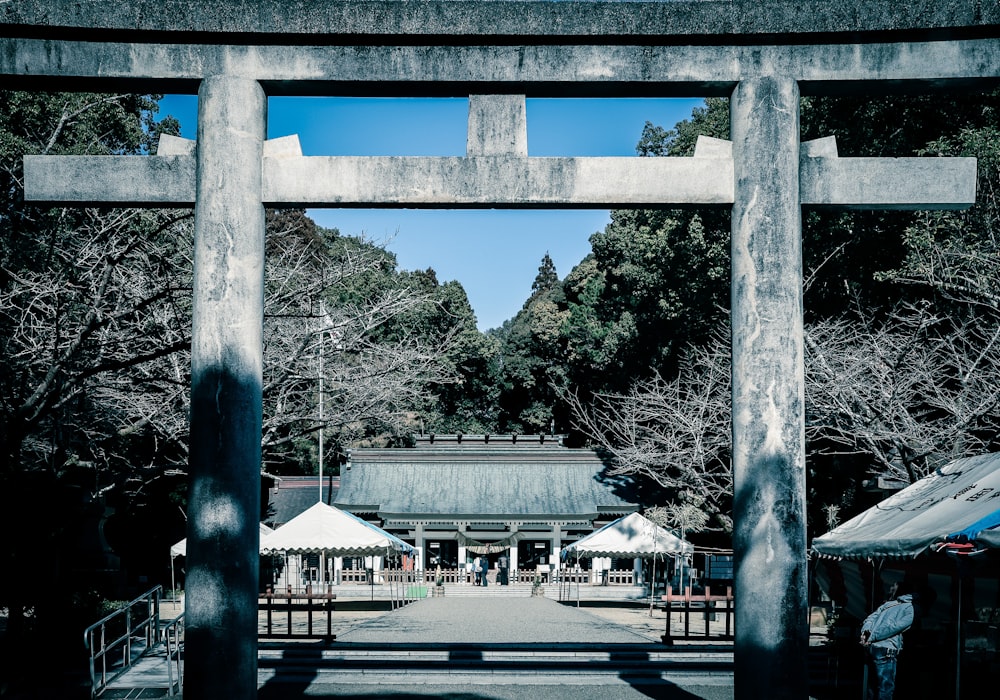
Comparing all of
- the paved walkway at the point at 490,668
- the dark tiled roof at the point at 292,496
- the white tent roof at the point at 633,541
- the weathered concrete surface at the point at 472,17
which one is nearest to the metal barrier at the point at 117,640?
the paved walkway at the point at 490,668

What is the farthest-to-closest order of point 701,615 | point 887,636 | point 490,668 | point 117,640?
point 701,615 < point 490,668 < point 117,640 < point 887,636

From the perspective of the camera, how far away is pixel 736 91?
6820mm

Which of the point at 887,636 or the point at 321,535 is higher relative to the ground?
the point at 887,636

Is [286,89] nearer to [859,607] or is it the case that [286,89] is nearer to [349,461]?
[859,607]

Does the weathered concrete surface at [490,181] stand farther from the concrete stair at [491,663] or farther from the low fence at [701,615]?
the low fence at [701,615]

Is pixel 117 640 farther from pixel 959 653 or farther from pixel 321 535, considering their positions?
pixel 321 535

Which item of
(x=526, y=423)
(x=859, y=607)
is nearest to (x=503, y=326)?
(x=526, y=423)

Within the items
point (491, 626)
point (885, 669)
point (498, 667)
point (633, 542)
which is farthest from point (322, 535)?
point (885, 669)

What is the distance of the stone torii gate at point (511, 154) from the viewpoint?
6.55m

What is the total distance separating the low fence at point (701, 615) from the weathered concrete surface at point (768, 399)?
22.6 feet

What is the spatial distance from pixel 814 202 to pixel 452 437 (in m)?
37.7

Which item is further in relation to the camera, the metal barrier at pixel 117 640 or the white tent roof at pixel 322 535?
the white tent roof at pixel 322 535

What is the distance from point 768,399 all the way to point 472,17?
3.11m

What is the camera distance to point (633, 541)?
25.0m
